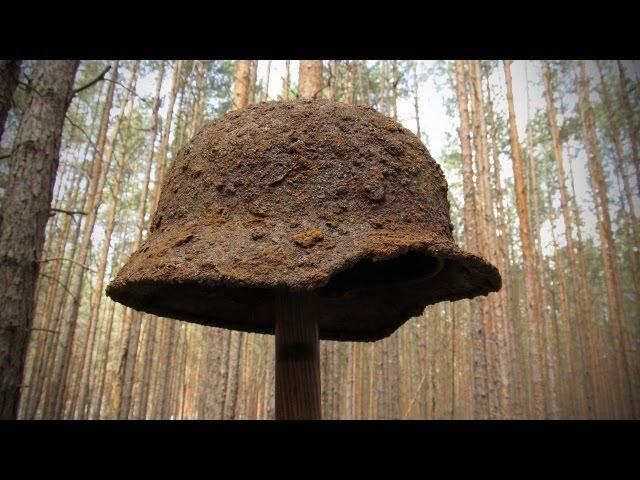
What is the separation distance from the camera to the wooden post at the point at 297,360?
1579 millimetres

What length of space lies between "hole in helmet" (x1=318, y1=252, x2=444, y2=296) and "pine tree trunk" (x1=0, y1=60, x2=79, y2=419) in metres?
2.17

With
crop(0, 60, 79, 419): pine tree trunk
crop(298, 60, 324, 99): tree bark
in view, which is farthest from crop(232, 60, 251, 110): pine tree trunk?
crop(0, 60, 79, 419): pine tree trunk

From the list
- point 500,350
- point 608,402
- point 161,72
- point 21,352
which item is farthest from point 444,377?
point 21,352

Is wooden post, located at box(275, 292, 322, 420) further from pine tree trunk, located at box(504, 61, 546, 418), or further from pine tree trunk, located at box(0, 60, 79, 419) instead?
pine tree trunk, located at box(504, 61, 546, 418)

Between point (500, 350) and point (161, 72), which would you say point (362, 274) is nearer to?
point (500, 350)

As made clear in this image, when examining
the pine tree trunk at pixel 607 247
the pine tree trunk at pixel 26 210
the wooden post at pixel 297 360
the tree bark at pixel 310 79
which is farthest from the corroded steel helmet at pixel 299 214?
the pine tree trunk at pixel 607 247

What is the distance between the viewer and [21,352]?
295 cm

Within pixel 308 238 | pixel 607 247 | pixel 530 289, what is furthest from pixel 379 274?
pixel 607 247

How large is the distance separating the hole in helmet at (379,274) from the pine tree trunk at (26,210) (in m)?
2.17

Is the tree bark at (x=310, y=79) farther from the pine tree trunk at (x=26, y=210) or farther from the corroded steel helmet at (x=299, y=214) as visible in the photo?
the corroded steel helmet at (x=299, y=214)

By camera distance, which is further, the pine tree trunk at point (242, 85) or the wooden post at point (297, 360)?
the pine tree trunk at point (242, 85)

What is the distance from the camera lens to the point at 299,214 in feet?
4.82

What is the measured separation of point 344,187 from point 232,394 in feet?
22.1

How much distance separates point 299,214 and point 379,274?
658 mm
